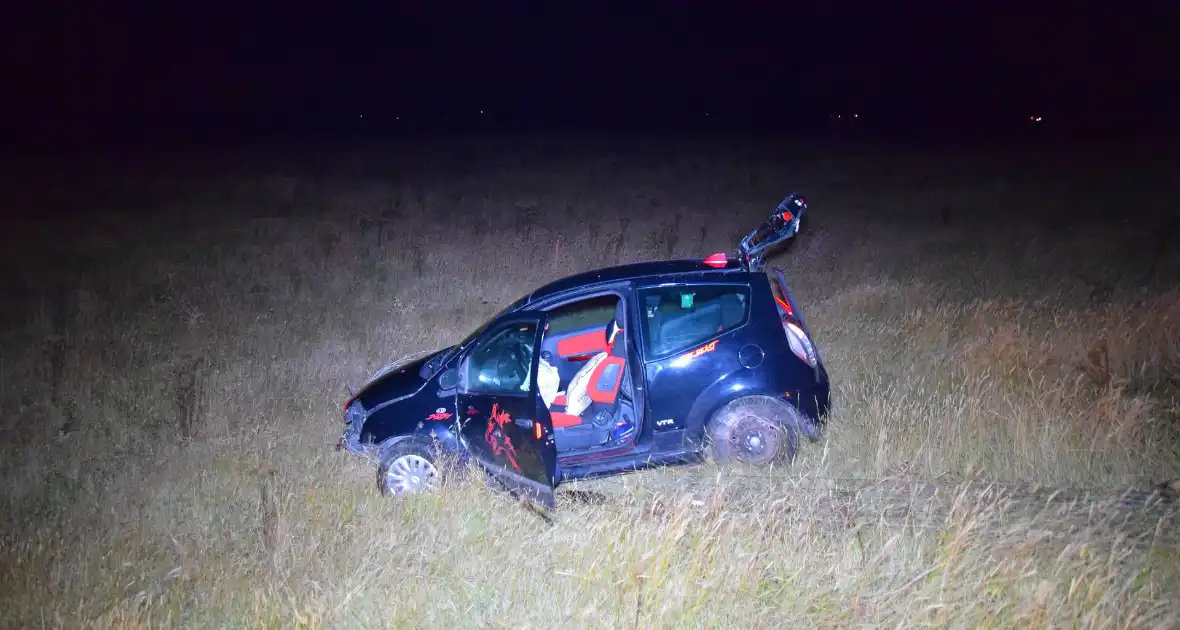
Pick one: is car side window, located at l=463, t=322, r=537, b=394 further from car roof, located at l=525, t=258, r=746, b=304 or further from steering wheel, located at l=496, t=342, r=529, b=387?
car roof, located at l=525, t=258, r=746, b=304

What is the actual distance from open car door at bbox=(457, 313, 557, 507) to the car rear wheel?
36cm

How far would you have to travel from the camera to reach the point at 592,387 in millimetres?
6949

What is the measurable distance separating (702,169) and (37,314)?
70.8 ft

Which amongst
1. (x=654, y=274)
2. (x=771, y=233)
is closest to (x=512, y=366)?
(x=654, y=274)

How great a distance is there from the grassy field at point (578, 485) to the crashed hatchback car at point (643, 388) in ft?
0.97

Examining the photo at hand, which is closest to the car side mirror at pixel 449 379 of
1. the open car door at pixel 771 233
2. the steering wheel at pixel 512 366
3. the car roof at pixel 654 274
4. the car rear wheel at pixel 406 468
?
the steering wheel at pixel 512 366

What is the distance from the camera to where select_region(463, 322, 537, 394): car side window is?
6172mm

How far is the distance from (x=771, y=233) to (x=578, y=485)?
8.18 ft

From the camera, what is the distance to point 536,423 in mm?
5797

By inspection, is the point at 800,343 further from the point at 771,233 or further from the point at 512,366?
the point at 512,366

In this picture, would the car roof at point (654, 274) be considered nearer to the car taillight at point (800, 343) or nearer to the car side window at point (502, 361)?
the car side window at point (502, 361)

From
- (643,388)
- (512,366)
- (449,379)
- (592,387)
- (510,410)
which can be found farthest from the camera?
(592,387)

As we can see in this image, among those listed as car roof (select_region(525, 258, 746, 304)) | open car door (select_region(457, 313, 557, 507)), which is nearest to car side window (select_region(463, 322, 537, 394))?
open car door (select_region(457, 313, 557, 507))

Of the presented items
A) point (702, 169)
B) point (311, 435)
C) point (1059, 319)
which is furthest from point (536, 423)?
point (702, 169)
